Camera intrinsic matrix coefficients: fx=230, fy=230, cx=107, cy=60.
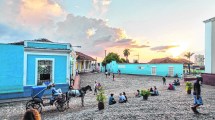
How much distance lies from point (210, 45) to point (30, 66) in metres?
21.7

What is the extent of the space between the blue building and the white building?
17843mm

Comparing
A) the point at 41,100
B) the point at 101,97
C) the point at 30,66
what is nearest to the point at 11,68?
the point at 30,66

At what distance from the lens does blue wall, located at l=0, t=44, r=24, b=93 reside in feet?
62.7

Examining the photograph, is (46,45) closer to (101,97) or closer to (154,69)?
(101,97)

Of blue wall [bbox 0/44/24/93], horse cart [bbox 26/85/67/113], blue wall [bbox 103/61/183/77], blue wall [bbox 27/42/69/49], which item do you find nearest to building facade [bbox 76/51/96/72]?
blue wall [bbox 103/61/183/77]

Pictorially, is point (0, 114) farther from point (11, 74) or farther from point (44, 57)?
point (44, 57)

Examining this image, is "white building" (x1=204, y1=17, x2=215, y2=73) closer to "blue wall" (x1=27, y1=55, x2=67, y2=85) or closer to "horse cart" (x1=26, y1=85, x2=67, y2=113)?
"blue wall" (x1=27, y1=55, x2=67, y2=85)

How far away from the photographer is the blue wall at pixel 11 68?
19109 mm

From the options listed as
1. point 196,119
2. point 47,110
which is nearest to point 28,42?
point 47,110

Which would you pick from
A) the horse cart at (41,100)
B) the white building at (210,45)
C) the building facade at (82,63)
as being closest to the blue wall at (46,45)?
the horse cart at (41,100)

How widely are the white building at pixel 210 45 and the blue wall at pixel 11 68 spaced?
72.9 ft

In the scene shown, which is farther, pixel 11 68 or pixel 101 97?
pixel 11 68

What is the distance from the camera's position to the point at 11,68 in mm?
19562

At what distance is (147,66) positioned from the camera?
52156mm
